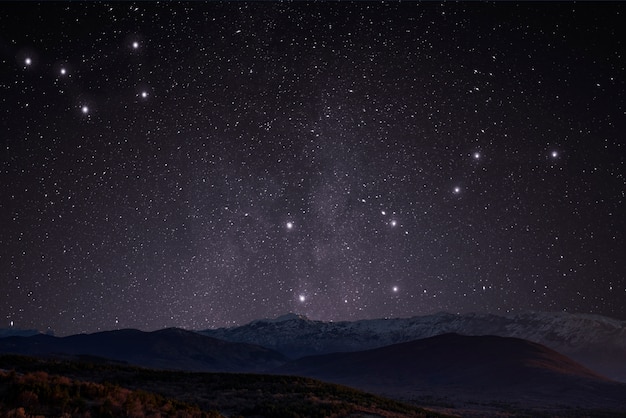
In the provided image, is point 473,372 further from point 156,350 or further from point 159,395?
point 156,350

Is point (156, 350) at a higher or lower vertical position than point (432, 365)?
lower

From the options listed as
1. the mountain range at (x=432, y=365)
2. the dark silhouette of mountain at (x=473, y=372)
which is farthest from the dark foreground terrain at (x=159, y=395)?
the dark silhouette of mountain at (x=473, y=372)

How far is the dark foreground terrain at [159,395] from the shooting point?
13266mm

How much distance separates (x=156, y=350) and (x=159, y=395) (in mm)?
172725

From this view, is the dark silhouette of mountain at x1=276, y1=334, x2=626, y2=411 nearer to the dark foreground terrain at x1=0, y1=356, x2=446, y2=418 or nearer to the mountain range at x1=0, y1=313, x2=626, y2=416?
the mountain range at x1=0, y1=313, x2=626, y2=416

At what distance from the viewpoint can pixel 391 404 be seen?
97.8 feet

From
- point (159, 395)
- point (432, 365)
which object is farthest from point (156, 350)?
point (159, 395)

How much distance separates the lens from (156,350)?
17688 cm

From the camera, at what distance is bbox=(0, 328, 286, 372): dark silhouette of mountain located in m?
168

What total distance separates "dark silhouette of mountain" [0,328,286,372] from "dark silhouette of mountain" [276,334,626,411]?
102 ft

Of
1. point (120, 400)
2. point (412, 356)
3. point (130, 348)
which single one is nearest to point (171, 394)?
point (120, 400)

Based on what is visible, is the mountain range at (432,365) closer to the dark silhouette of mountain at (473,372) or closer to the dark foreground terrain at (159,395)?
the dark silhouette of mountain at (473,372)

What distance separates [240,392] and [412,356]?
398 feet

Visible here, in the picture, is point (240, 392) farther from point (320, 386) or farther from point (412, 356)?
point (412, 356)
